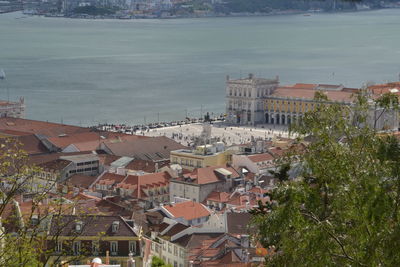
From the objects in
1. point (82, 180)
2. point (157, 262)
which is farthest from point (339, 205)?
point (82, 180)

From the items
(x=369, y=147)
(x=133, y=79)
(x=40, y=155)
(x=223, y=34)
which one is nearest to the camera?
(x=369, y=147)

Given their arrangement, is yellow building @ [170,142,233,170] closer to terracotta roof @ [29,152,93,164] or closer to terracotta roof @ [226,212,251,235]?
terracotta roof @ [29,152,93,164]

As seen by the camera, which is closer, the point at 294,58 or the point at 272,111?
the point at 272,111

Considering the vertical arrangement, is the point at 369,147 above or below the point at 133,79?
above

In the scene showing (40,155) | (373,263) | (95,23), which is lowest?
(95,23)

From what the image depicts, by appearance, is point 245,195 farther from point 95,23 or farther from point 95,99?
point 95,23

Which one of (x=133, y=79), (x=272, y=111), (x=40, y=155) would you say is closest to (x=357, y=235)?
(x=40, y=155)
